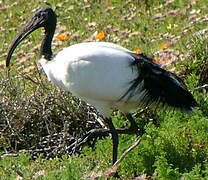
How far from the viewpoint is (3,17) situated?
53.6 ft

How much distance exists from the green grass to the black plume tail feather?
17cm

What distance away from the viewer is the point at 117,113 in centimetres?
926

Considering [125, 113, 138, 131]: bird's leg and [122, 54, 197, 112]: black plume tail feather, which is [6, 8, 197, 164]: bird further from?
[125, 113, 138, 131]: bird's leg

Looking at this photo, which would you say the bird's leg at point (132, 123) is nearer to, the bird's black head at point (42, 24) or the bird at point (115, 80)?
the bird at point (115, 80)

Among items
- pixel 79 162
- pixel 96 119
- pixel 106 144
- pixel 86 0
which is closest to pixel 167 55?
pixel 96 119

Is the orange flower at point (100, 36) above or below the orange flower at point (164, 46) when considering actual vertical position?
above

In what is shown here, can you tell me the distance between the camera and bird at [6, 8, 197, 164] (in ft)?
25.4

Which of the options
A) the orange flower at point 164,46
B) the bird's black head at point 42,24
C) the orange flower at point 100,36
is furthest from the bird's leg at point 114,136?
the orange flower at point 100,36

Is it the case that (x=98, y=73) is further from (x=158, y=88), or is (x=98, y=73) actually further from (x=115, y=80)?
(x=158, y=88)

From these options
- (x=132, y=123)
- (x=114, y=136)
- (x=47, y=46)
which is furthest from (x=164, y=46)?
A: (x=114, y=136)

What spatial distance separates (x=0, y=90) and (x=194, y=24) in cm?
380

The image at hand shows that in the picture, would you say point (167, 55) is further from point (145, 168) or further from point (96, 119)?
point (145, 168)

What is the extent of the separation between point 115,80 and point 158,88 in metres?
0.38

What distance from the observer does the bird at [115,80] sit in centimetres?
773
